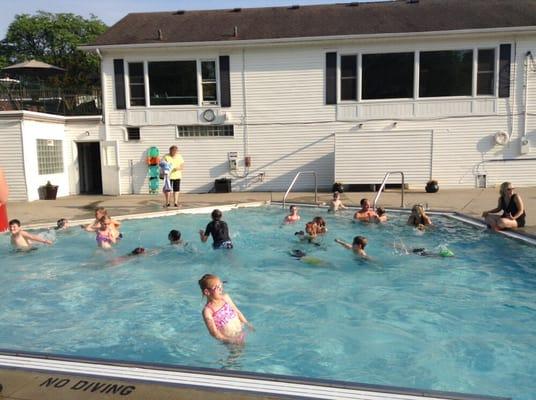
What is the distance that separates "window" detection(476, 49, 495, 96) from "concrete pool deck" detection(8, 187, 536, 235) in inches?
144

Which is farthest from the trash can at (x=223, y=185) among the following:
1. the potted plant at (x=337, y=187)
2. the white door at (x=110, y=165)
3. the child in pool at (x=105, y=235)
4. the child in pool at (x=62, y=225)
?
the child in pool at (x=105, y=235)

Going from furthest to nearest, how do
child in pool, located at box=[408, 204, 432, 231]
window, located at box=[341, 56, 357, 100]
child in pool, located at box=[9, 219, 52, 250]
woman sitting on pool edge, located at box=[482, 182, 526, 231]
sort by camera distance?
window, located at box=[341, 56, 357, 100], child in pool, located at box=[408, 204, 432, 231], woman sitting on pool edge, located at box=[482, 182, 526, 231], child in pool, located at box=[9, 219, 52, 250]

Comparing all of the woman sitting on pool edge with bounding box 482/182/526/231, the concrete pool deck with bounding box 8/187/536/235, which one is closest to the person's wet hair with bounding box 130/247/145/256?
the concrete pool deck with bounding box 8/187/536/235

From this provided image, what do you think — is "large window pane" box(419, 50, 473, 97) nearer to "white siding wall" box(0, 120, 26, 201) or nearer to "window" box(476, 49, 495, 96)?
"window" box(476, 49, 495, 96)

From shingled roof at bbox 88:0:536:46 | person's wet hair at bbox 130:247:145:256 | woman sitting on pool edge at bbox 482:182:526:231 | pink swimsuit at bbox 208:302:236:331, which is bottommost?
person's wet hair at bbox 130:247:145:256

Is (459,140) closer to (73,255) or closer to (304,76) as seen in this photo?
(304,76)

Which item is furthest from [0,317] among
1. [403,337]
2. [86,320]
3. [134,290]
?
[403,337]

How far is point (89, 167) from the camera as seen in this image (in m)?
A: 19.9

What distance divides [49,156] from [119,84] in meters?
3.72

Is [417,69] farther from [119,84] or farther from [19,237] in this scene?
[19,237]

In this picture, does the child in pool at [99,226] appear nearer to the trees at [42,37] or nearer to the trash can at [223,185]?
the trash can at [223,185]

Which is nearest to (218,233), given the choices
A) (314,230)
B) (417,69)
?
(314,230)

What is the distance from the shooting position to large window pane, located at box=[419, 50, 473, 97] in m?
17.2

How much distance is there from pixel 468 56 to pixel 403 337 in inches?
571
